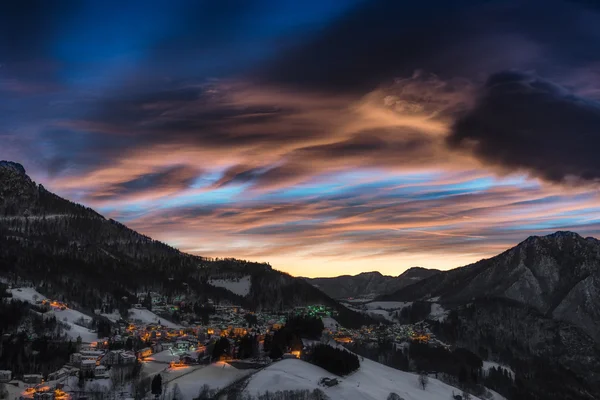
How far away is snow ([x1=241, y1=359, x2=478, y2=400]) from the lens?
114750 millimetres

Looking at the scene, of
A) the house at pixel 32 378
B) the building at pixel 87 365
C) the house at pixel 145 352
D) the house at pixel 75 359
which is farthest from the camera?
the house at pixel 145 352

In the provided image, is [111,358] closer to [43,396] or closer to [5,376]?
[5,376]

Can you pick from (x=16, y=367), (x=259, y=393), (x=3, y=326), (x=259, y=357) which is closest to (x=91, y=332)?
(x=3, y=326)

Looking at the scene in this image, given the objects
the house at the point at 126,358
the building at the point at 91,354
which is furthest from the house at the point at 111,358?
the building at the point at 91,354

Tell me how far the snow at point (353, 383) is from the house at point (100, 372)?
33.1 m

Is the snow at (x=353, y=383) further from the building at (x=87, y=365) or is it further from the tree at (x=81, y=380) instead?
the building at (x=87, y=365)

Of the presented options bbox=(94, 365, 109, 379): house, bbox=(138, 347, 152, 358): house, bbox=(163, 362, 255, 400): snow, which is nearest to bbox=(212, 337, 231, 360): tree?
bbox=(163, 362, 255, 400): snow

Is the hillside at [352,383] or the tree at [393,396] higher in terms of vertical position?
the hillside at [352,383]

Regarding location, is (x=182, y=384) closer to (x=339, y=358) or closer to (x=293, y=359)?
(x=293, y=359)

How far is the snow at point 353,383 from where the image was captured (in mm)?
114750

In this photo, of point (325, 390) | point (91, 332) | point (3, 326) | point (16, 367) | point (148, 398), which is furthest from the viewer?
point (91, 332)

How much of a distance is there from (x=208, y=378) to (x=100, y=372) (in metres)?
24.6

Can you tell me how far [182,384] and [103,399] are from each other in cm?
1543

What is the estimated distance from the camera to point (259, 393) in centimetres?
10962
